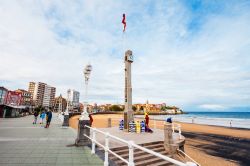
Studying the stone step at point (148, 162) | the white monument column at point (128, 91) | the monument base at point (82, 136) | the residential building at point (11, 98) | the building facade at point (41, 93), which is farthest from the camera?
the building facade at point (41, 93)

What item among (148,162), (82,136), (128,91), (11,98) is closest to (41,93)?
(11,98)

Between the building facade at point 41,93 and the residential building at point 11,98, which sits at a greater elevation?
the building facade at point 41,93

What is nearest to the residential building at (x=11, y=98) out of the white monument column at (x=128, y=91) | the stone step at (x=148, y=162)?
the white monument column at (x=128, y=91)

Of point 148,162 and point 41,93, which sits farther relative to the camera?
point 41,93

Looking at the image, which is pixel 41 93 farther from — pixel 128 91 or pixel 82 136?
pixel 82 136

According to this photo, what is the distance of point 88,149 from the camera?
311 inches

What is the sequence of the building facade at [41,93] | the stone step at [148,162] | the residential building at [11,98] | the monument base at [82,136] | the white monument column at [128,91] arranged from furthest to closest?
the building facade at [41,93], the residential building at [11,98], the white monument column at [128,91], the monument base at [82,136], the stone step at [148,162]

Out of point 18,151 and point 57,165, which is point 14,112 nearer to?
point 18,151

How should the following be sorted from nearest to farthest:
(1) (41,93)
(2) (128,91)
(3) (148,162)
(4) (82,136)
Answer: (3) (148,162) → (4) (82,136) → (2) (128,91) → (1) (41,93)

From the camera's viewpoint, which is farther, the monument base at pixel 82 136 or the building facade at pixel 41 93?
the building facade at pixel 41 93

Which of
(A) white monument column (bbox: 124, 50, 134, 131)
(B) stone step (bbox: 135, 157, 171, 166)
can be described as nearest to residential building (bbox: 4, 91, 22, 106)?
(A) white monument column (bbox: 124, 50, 134, 131)

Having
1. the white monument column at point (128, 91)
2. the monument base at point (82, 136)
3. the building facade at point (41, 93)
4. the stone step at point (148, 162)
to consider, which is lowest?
the stone step at point (148, 162)

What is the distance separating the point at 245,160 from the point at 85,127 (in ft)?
34.8

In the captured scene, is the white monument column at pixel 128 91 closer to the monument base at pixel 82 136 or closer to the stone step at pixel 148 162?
the monument base at pixel 82 136
